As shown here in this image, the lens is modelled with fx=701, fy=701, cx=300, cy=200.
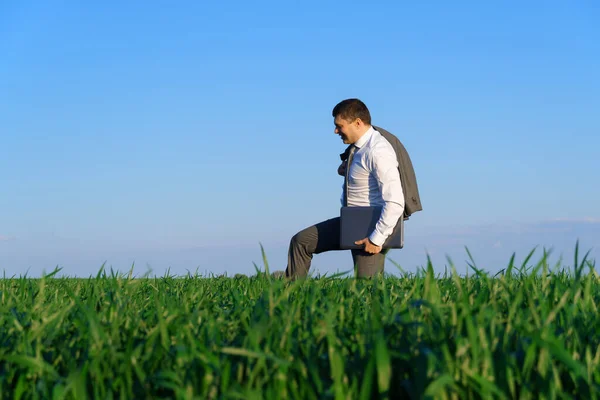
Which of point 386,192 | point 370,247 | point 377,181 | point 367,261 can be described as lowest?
point 367,261

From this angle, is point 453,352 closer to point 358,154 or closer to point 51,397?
point 51,397

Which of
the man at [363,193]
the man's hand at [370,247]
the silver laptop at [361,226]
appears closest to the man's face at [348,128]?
the man at [363,193]

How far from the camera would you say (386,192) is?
675cm

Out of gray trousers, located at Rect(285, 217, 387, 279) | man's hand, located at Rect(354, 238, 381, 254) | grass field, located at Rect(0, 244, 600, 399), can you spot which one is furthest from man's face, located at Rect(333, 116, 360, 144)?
grass field, located at Rect(0, 244, 600, 399)

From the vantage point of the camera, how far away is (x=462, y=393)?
193 centimetres

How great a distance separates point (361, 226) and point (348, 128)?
39.8 inches

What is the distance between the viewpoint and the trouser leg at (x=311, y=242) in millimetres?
7484

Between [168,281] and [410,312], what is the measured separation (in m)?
4.24

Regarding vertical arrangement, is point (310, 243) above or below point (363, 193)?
below

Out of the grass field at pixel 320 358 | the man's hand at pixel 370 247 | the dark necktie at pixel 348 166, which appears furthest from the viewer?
the dark necktie at pixel 348 166

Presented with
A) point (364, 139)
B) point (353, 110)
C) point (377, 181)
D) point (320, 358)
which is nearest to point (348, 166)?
point (364, 139)

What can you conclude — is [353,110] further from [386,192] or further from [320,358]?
[320,358]

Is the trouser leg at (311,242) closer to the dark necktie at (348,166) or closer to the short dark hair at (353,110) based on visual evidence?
the dark necktie at (348,166)

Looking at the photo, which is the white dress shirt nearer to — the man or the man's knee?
the man
